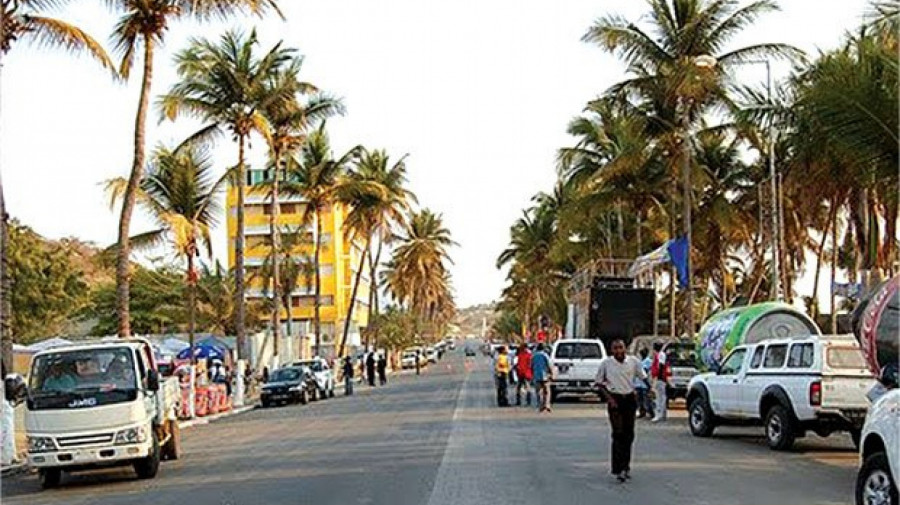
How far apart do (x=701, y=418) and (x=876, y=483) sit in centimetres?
1239

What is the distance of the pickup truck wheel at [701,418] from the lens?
2308cm

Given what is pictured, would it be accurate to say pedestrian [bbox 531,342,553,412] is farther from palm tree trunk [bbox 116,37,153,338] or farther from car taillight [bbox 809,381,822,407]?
car taillight [bbox 809,381,822,407]

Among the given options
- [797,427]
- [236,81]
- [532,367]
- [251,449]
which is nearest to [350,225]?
[236,81]

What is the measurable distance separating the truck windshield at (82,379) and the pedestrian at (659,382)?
1287 centimetres

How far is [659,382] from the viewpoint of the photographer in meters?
27.8

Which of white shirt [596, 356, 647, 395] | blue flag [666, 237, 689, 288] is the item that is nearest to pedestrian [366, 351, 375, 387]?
blue flag [666, 237, 689, 288]

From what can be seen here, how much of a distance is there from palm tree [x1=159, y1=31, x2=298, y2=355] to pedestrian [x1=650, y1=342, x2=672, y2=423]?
2266 cm

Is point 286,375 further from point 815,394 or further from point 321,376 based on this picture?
point 815,394

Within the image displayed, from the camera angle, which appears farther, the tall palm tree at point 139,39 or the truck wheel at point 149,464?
the tall palm tree at point 139,39

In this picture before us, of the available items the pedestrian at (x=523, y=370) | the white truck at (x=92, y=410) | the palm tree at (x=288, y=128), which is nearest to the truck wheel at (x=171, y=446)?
the white truck at (x=92, y=410)

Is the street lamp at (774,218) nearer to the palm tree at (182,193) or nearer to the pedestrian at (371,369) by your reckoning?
the palm tree at (182,193)

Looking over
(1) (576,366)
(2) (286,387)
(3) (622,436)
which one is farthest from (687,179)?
(3) (622,436)

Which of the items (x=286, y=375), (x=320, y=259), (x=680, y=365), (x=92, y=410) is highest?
(x=320, y=259)

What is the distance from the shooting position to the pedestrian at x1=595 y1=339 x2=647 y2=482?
51.4ft
